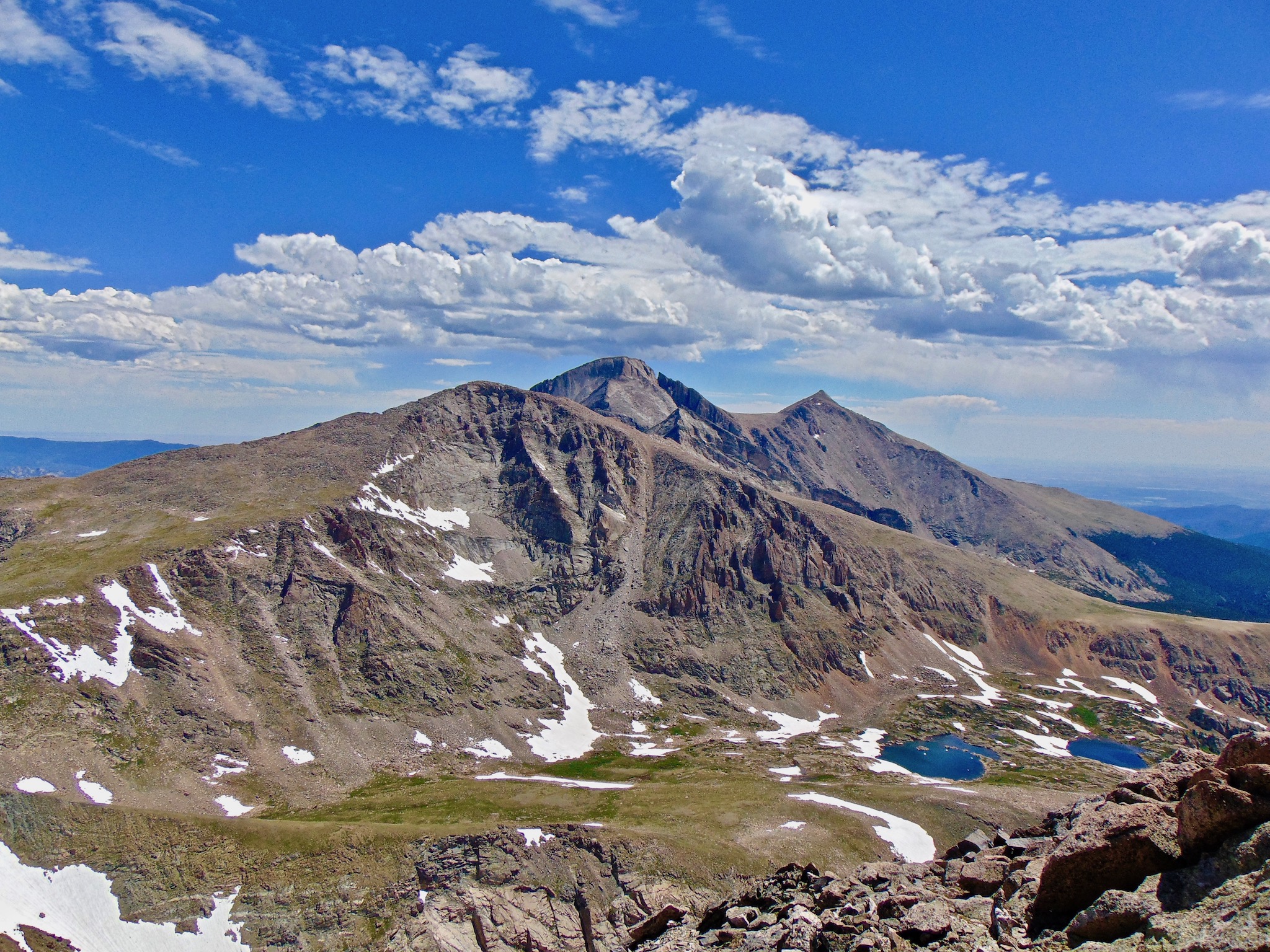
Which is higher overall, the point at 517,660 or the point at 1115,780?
the point at 517,660

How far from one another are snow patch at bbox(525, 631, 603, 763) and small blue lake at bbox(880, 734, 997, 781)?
78165 mm

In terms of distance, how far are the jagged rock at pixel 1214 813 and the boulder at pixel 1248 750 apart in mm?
3029

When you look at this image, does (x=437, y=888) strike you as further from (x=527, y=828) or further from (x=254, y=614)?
(x=254, y=614)

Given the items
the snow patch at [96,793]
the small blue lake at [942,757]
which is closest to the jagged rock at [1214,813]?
the snow patch at [96,793]

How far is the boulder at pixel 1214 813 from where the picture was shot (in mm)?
19078

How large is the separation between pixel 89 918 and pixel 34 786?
27.1 meters

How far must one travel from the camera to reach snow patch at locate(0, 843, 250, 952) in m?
76.7

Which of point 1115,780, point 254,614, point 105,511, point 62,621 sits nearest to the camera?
point 62,621

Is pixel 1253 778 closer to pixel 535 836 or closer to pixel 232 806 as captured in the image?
Answer: pixel 535 836

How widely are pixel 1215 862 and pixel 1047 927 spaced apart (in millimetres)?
5347

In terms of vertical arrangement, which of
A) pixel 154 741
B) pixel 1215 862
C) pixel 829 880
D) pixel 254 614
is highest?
pixel 1215 862

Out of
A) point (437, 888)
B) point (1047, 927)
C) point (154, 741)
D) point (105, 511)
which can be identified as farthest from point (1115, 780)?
point (105, 511)

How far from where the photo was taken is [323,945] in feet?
261

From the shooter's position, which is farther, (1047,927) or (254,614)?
(254,614)
